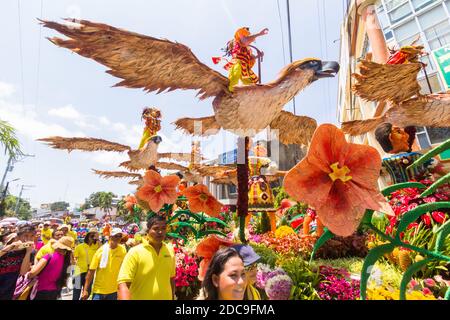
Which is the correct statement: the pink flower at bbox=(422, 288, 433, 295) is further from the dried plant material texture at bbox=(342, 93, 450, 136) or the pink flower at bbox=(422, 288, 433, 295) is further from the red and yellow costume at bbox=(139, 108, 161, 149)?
the red and yellow costume at bbox=(139, 108, 161, 149)

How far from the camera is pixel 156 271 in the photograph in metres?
2.33

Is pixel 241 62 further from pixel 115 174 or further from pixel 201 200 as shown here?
pixel 115 174

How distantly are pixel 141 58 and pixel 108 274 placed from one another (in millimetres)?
3013

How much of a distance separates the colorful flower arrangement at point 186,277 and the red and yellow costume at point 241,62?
322 cm

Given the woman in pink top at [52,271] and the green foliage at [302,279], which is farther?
the woman in pink top at [52,271]

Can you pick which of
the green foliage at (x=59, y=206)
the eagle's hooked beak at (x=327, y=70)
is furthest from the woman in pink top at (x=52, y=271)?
the green foliage at (x=59, y=206)

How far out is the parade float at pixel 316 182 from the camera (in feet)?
3.54

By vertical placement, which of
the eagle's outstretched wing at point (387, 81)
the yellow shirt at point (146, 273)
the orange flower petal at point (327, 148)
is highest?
the eagle's outstretched wing at point (387, 81)

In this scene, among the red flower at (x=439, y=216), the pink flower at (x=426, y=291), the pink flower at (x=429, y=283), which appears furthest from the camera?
the red flower at (x=439, y=216)

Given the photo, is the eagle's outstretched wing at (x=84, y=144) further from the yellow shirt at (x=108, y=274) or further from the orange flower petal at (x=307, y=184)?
the orange flower petal at (x=307, y=184)

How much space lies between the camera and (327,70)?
10.2 feet

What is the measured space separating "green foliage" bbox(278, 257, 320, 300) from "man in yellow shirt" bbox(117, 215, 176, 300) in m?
1.53

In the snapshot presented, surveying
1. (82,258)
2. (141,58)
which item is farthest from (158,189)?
(141,58)
